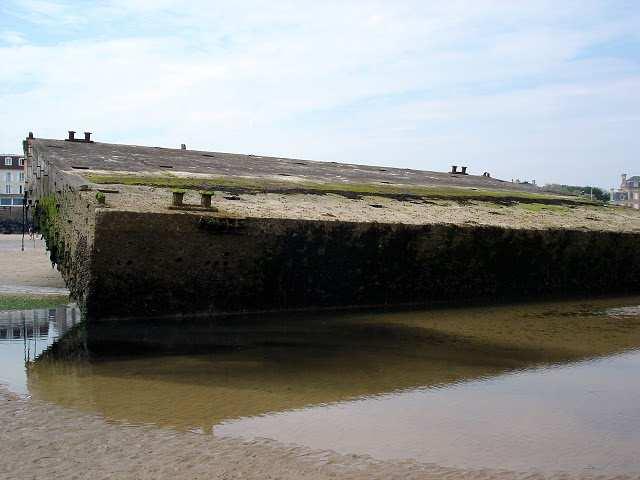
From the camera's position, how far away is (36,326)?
9852 millimetres

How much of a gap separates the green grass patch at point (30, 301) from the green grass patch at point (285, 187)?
6.39 feet

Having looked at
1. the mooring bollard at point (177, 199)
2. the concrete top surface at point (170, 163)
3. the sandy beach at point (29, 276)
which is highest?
the concrete top surface at point (170, 163)

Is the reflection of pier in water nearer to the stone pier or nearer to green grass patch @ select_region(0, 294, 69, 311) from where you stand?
green grass patch @ select_region(0, 294, 69, 311)

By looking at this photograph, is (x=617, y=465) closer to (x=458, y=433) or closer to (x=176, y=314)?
(x=458, y=433)

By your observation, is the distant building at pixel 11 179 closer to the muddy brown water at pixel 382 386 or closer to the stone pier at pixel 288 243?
the stone pier at pixel 288 243

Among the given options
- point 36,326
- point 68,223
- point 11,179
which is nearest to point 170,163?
point 68,223

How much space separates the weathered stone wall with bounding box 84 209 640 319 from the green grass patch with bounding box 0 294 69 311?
2046mm

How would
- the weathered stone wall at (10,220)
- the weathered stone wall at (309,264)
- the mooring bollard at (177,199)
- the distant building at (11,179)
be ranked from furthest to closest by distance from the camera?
the distant building at (11,179) → the weathered stone wall at (10,220) → the mooring bollard at (177,199) → the weathered stone wall at (309,264)

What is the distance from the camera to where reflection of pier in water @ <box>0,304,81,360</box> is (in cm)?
872

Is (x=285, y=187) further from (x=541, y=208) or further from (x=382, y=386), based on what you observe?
(x=382, y=386)

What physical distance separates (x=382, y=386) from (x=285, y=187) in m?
9.16

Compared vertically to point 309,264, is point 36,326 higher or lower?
lower

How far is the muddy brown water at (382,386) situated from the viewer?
17.5 feet

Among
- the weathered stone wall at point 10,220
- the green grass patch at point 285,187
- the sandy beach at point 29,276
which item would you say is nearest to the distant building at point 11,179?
the weathered stone wall at point 10,220
